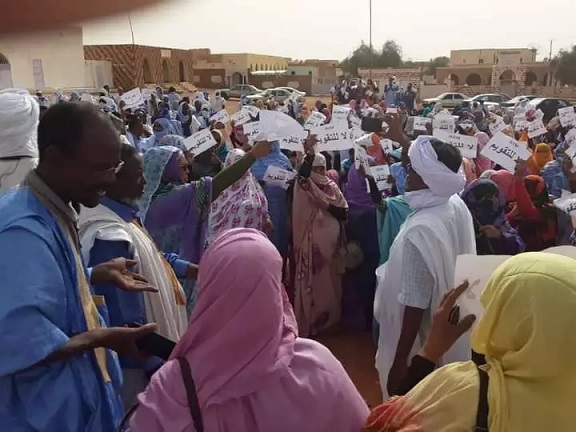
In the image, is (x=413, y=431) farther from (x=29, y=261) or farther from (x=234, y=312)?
(x=29, y=261)

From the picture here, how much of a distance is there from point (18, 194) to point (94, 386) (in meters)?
0.63

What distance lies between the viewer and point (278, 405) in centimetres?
146

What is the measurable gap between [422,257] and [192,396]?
1414 mm

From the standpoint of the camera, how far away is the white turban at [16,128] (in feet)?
10.3

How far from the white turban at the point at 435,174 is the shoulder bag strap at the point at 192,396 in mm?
1624

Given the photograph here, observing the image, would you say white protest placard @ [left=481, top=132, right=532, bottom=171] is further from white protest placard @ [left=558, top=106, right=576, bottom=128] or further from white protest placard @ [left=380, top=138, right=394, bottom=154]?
white protest placard @ [left=558, top=106, right=576, bottom=128]

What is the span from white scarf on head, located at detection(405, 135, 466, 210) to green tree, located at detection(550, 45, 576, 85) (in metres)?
46.9

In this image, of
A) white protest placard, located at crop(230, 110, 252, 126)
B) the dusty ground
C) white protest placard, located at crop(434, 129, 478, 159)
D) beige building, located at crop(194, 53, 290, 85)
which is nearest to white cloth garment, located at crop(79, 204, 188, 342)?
the dusty ground

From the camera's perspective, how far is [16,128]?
10.4 feet

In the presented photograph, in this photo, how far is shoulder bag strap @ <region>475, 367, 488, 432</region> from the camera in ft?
4.61

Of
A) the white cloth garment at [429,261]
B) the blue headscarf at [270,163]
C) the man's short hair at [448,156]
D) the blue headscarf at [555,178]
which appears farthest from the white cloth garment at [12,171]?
the blue headscarf at [555,178]

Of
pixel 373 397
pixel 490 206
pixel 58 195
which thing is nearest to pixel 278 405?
pixel 58 195

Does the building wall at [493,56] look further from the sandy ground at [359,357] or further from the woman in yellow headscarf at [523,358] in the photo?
the woman in yellow headscarf at [523,358]

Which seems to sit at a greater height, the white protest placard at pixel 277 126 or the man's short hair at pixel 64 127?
the man's short hair at pixel 64 127
